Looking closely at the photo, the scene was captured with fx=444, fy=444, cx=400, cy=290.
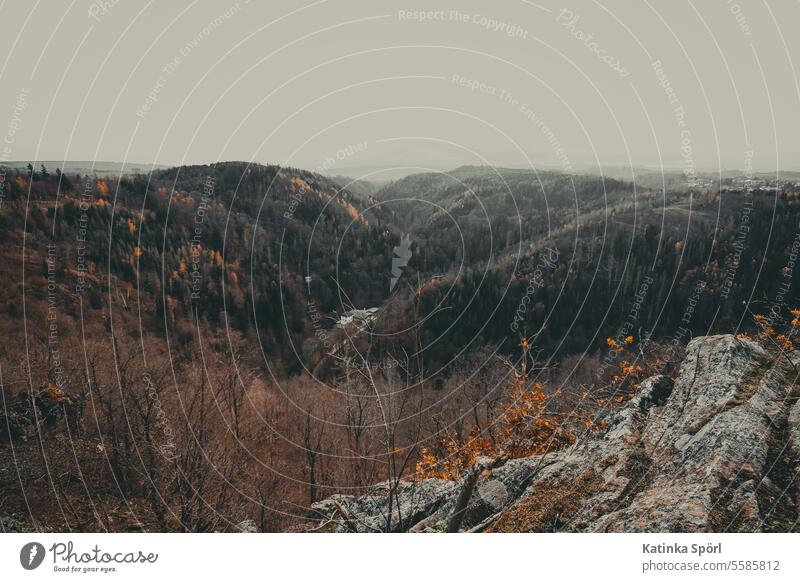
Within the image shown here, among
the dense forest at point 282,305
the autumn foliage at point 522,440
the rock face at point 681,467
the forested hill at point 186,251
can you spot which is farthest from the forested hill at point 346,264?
the rock face at point 681,467

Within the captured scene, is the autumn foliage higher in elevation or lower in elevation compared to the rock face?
lower

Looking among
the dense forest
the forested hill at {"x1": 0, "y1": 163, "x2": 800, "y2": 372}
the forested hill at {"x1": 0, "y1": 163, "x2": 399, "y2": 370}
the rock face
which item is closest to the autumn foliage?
the dense forest

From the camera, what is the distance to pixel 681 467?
5.74 m

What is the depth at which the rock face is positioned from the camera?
539 cm

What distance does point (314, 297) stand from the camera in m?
130

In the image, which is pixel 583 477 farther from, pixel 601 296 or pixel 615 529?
pixel 601 296

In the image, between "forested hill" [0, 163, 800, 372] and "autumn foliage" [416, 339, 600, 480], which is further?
"forested hill" [0, 163, 800, 372]

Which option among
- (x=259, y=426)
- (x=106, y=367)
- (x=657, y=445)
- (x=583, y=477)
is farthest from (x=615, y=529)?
(x=106, y=367)

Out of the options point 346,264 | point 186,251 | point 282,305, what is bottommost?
point 282,305

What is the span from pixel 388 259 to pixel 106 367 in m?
102
